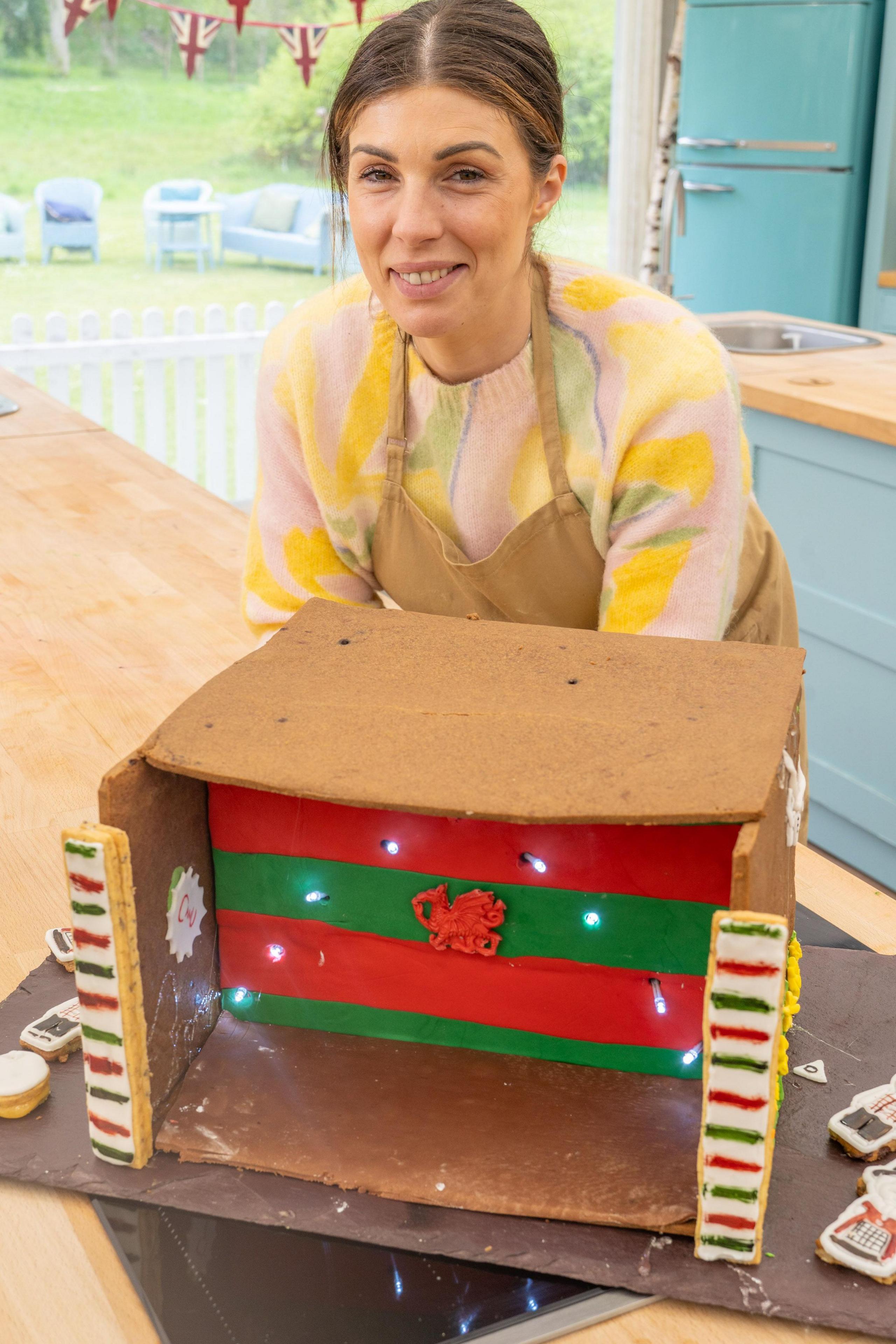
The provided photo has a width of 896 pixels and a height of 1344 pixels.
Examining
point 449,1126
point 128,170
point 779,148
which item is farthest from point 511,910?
point 128,170

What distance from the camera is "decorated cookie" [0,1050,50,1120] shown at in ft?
2.45

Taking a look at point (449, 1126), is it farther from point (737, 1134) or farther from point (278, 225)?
point (278, 225)

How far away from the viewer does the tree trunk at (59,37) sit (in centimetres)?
573

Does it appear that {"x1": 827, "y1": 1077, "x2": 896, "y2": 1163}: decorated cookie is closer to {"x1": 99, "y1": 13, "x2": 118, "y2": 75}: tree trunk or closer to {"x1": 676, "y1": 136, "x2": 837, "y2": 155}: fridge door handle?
{"x1": 676, "y1": 136, "x2": 837, "y2": 155}: fridge door handle

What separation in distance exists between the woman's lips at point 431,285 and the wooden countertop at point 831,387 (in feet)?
3.83

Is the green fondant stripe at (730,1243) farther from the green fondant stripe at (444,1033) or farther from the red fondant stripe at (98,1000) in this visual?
the red fondant stripe at (98,1000)

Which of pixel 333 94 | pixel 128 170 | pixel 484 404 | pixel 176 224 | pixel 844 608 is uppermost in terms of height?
pixel 333 94

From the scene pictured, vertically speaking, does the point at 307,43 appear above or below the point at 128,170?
above

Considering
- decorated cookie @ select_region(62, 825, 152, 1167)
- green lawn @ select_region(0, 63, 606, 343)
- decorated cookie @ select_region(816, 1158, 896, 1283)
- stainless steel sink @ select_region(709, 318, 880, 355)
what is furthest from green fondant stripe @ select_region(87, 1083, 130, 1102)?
green lawn @ select_region(0, 63, 606, 343)

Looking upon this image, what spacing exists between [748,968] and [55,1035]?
0.44 meters

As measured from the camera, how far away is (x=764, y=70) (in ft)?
12.5

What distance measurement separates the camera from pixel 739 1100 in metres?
0.61

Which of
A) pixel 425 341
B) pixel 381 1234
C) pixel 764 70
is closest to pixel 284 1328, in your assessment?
pixel 381 1234

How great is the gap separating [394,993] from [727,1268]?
23 centimetres
